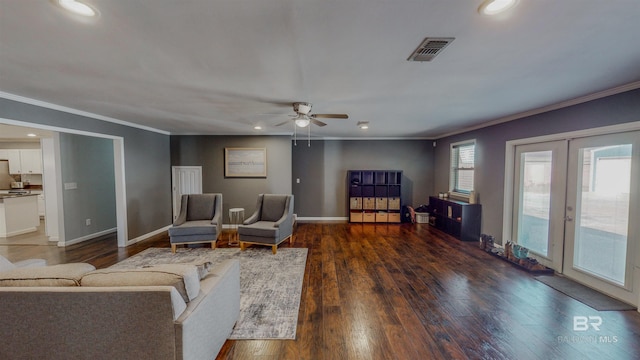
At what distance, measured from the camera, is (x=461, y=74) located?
240 centimetres

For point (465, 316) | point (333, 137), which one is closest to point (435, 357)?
point (465, 316)

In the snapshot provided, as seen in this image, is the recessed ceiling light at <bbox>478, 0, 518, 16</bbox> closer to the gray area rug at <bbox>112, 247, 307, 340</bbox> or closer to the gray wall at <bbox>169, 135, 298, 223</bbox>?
the gray area rug at <bbox>112, 247, 307, 340</bbox>

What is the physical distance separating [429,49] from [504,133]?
A: 362cm

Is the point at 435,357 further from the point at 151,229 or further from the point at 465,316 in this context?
the point at 151,229

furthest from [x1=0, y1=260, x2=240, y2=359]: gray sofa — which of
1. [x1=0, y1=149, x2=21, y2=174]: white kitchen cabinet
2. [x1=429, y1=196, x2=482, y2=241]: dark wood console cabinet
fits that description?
[x1=0, y1=149, x2=21, y2=174]: white kitchen cabinet

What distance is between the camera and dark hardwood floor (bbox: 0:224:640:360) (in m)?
2.09

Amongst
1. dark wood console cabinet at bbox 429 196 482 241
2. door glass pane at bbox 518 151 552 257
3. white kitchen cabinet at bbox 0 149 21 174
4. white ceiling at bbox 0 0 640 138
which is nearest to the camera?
white ceiling at bbox 0 0 640 138

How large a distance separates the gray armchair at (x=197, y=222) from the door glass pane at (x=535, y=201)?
17.7 ft

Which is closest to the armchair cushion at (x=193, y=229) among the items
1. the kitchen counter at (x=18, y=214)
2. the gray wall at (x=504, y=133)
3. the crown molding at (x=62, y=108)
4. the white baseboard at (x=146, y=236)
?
the white baseboard at (x=146, y=236)

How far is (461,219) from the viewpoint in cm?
525

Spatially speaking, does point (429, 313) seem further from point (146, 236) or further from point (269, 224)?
point (146, 236)

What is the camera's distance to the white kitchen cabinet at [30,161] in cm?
683

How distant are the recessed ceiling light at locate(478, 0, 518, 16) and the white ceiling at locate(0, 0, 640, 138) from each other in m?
0.05

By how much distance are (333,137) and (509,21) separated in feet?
18.1
